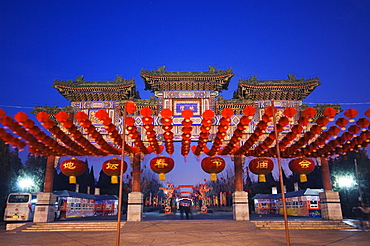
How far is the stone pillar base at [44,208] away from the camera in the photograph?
1297 cm

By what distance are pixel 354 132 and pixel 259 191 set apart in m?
29.1

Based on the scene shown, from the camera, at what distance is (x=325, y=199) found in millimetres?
13445

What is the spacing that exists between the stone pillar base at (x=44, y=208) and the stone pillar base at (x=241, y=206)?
942 cm

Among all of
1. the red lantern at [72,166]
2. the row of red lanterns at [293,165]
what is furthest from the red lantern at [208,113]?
the red lantern at [72,166]

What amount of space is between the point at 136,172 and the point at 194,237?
5.66 m

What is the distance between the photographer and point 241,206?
42.9 feet

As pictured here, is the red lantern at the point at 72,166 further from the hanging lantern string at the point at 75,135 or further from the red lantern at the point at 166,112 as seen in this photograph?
the red lantern at the point at 166,112

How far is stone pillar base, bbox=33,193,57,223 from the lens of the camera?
12969mm

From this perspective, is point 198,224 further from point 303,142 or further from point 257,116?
point 257,116

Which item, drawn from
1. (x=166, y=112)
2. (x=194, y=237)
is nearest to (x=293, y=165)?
(x=194, y=237)

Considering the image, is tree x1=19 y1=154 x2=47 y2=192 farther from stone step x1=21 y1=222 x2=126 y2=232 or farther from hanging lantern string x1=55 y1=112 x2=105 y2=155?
hanging lantern string x1=55 y1=112 x2=105 y2=155

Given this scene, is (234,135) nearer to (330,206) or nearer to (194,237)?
(194,237)

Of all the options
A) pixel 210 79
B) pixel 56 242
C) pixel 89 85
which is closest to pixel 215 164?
pixel 210 79

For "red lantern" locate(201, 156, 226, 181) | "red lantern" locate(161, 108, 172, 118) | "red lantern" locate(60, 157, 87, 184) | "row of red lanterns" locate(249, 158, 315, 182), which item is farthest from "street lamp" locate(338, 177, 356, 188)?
"red lantern" locate(60, 157, 87, 184)
